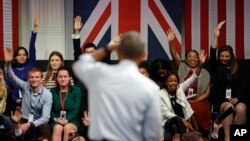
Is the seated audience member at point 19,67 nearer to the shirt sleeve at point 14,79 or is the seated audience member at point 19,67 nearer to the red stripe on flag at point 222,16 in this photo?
the shirt sleeve at point 14,79

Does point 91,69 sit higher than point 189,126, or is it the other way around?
point 91,69

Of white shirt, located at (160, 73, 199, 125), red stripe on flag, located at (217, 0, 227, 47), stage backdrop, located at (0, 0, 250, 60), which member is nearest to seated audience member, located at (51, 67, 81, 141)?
white shirt, located at (160, 73, 199, 125)

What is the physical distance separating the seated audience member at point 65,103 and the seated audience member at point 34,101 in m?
0.09

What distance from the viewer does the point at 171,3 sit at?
812 centimetres

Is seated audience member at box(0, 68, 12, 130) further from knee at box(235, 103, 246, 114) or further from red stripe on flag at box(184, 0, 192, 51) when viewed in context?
red stripe on flag at box(184, 0, 192, 51)

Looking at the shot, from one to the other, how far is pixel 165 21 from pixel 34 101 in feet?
8.58

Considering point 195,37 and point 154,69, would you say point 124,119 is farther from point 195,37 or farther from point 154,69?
point 195,37

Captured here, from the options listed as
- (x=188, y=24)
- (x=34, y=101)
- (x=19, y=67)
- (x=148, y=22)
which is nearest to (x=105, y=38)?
(x=148, y=22)

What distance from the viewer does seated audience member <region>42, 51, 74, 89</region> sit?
6637 mm

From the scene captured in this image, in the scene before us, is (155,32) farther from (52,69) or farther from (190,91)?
(52,69)

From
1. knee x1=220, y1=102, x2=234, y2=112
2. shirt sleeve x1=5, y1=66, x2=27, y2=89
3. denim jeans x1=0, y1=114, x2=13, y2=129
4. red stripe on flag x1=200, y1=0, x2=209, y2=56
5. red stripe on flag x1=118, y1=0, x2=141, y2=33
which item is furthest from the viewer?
red stripe on flag x1=118, y1=0, x2=141, y2=33

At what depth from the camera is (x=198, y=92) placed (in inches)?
269

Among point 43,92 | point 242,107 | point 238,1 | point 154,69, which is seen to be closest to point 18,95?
point 43,92

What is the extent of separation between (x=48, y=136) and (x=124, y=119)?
290 centimetres
